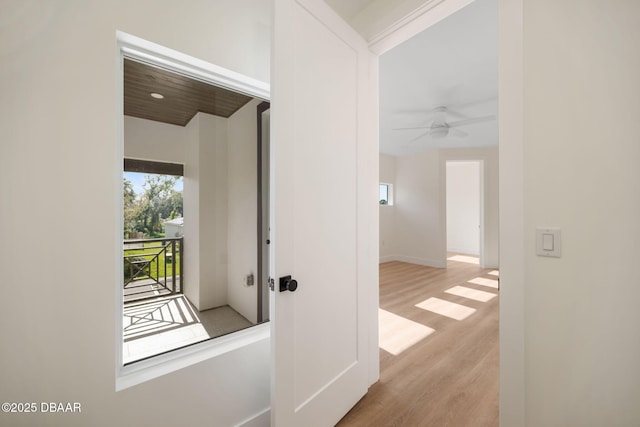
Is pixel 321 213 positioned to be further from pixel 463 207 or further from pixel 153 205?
pixel 463 207

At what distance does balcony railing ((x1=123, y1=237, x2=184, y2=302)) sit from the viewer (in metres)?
1.14

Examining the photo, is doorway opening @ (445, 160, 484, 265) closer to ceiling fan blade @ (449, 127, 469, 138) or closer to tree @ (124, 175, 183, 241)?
ceiling fan blade @ (449, 127, 469, 138)

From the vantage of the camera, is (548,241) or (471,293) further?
(471,293)

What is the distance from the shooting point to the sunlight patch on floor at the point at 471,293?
3.55m

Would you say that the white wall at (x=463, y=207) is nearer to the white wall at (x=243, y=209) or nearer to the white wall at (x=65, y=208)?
the white wall at (x=243, y=209)

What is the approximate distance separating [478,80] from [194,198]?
3.24 meters

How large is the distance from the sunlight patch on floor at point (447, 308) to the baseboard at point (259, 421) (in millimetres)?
2414

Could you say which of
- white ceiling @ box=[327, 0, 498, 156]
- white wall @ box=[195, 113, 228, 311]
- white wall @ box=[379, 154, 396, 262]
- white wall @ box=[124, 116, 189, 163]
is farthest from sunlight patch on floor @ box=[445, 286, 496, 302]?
white wall @ box=[124, 116, 189, 163]

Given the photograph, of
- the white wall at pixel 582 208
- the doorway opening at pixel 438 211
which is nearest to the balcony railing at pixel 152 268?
the doorway opening at pixel 438 211

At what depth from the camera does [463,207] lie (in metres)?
7.70

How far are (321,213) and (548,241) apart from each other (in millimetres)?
961

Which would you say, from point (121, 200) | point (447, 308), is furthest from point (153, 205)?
point (447, 308)

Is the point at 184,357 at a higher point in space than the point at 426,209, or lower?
lower

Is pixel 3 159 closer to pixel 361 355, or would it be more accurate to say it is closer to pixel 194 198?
pixel 194 198
